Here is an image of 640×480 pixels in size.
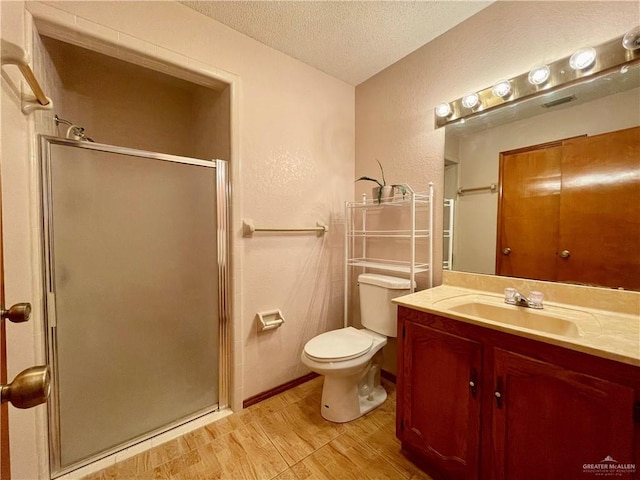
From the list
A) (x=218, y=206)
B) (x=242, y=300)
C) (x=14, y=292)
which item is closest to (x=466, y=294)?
(x=242, y=300)

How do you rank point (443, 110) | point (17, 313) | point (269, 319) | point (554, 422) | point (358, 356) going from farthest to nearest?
point (269, 319) < point (443, 110) < point (358, 356) < point (554, 422) < point (17, 313)

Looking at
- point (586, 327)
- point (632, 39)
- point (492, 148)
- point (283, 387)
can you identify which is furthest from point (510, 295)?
point (283, 387)

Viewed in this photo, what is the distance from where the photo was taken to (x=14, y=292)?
43.3 inches

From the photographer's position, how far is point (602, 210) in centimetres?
120

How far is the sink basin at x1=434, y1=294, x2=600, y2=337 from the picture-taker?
1.09 m

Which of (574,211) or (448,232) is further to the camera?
(448,232)

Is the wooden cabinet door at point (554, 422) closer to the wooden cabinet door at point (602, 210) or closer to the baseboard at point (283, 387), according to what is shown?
the wooden cabinet door at point (602, 210)

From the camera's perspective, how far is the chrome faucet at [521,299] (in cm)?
127

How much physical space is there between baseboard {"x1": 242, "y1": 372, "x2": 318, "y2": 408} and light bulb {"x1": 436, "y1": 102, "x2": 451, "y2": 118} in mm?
2108

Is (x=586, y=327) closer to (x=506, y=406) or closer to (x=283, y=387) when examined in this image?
(x=506, y=406)

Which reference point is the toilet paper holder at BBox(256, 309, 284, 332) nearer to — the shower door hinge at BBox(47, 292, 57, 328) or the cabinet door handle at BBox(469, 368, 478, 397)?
the shower door hinge at BBox(47, 292, 57, 328)

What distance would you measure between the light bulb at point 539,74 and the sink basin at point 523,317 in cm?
113

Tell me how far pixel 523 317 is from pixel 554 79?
1.16 meters

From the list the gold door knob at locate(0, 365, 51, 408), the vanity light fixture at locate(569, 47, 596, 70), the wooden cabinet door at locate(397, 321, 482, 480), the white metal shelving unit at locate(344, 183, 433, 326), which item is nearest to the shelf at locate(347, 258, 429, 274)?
the white metal shelving unit at locate(344, 183, 433, 326)
